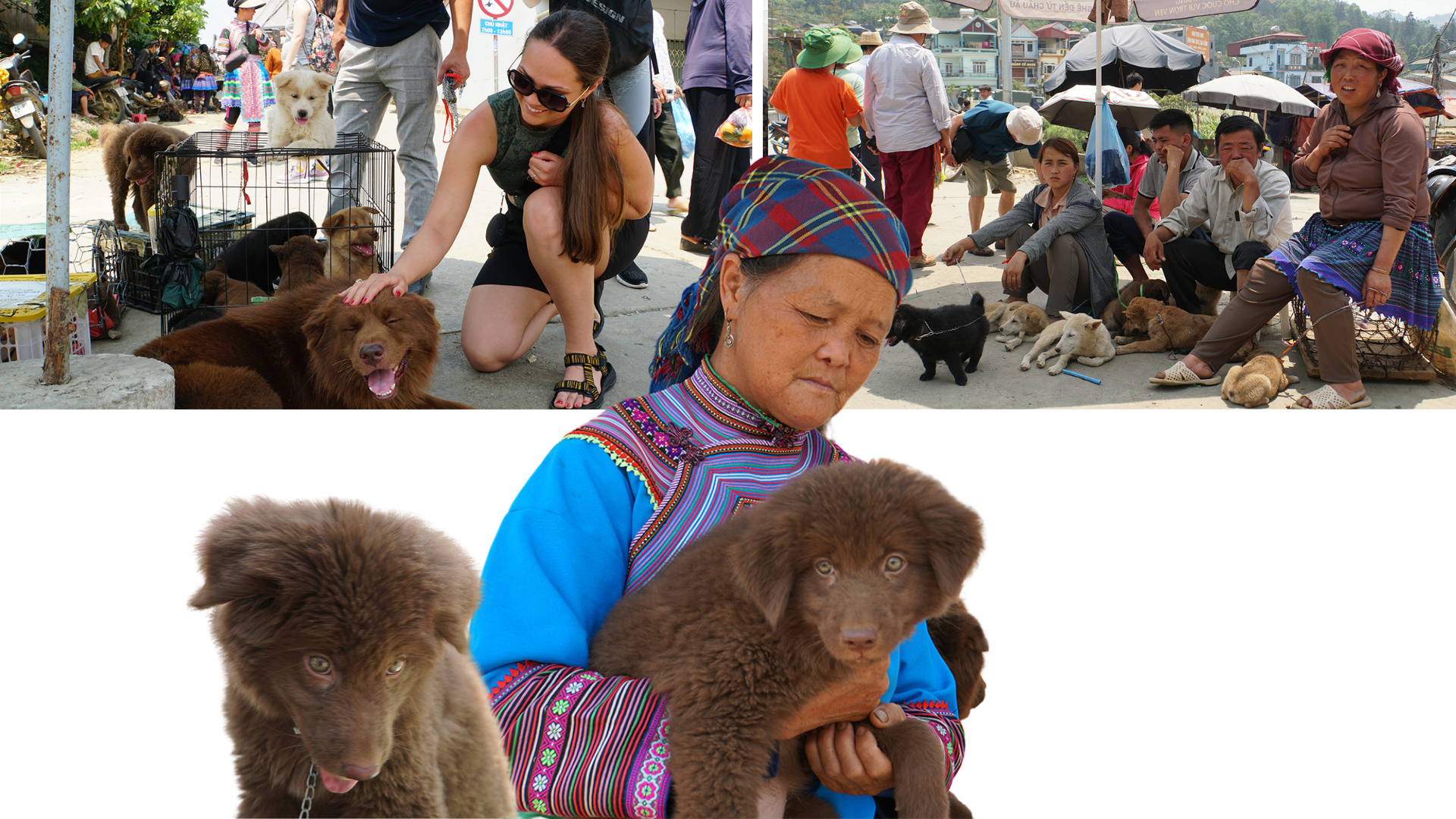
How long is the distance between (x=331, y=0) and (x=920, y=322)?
3.16m

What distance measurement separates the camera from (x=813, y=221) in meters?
1.44

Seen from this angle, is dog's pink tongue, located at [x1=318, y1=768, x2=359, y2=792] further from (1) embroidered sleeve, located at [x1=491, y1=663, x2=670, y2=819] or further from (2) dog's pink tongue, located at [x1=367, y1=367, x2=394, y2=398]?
(2) dog's pink tongue, located at [x1=367, y1=367, x2=394, y2=398]

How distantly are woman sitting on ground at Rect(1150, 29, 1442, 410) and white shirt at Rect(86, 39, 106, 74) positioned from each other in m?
7.03

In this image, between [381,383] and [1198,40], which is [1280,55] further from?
[381,383]

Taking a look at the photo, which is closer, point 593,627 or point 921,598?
point 921,598

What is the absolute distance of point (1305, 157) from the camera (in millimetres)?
4809

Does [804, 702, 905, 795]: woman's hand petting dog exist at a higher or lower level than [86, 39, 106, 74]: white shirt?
lower

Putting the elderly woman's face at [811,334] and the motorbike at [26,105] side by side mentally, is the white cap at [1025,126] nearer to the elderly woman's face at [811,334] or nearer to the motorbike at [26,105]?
the elderly woman's face at [811,334]

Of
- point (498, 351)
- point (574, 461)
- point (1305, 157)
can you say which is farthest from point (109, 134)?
point (1305, 157)

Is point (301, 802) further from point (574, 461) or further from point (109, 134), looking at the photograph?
point (109, 134)

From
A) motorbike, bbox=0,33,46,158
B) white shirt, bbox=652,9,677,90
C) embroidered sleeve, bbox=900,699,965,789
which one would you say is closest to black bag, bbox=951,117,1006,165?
white shirt, bbox=652,9,677,90

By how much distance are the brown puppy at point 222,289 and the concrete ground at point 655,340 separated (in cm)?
45

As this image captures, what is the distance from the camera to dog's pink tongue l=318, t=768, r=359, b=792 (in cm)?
82

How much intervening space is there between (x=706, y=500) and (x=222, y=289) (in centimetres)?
368
